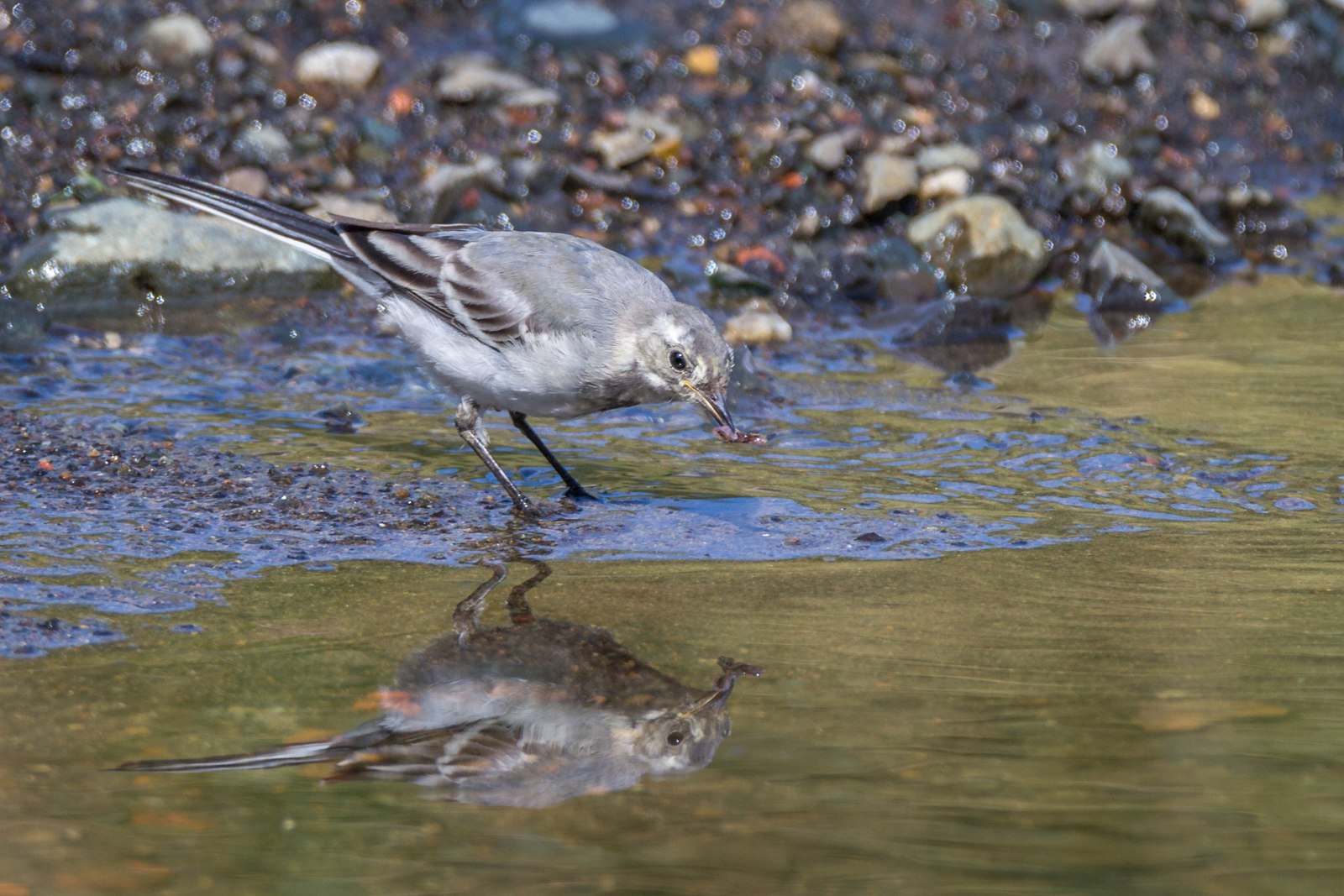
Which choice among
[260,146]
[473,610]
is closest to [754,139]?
[260,146]

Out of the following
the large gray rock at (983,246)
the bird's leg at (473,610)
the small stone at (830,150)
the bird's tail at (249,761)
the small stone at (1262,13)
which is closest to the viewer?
the bird's tail at (249,761)

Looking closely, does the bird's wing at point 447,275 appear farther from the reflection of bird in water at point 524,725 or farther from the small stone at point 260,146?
the small stone at point 260,146

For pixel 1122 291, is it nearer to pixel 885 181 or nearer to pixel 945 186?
pixel 945 186

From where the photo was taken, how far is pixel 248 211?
6.32 m

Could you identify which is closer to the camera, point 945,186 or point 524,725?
point 524,725

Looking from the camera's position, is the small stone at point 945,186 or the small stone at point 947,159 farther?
the small stone at point 947,159

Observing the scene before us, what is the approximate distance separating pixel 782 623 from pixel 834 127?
595 centimetres

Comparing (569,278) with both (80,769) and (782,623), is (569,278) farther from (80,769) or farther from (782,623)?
(80,769)

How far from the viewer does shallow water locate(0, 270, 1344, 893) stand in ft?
10.9

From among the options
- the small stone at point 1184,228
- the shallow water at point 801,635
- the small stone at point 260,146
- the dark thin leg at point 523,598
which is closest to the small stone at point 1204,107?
the small stone at point 1184,228

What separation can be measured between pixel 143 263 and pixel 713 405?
389 cm

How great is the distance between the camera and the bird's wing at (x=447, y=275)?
590cm

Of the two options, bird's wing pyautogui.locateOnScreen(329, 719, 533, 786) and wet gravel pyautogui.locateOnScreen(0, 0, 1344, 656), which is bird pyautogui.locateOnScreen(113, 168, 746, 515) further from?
bird's wing pyautogui.locateOnScreen(329, 719, 533, 786)

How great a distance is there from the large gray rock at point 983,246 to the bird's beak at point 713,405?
3823 mm
